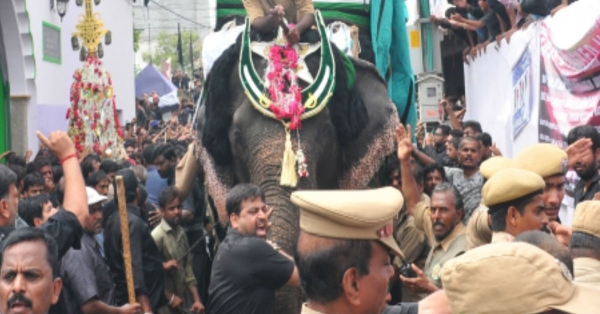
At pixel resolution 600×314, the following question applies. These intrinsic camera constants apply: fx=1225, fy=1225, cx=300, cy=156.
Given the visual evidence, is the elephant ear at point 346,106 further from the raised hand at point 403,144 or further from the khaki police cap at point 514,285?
the khaki police cap at point 514,285

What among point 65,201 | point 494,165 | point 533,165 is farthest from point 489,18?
point 65,201

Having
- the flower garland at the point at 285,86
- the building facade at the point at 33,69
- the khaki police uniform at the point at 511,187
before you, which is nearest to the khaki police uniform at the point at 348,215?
the khaki police uniform at the point at 511,187

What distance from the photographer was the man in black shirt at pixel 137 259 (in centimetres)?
802

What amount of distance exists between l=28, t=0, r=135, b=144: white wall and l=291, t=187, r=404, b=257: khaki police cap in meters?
14.8

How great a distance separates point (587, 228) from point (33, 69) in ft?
47.0

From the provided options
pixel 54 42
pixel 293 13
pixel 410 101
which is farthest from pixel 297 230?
pixel 54 42

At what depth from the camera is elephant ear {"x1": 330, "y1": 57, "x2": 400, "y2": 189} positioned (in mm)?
8312

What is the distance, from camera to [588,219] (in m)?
4.79

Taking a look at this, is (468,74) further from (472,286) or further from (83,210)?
(472,286)

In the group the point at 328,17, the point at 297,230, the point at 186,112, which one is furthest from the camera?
the point at 186,112

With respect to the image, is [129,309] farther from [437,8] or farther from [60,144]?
[437,8]

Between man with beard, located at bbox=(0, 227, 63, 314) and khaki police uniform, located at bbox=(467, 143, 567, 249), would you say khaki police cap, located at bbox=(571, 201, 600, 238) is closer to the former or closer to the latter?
khaki police uniform, located at bbox=(467, 143, 567, 249)

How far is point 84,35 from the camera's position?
19094mm

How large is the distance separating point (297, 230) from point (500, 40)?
7721mm
